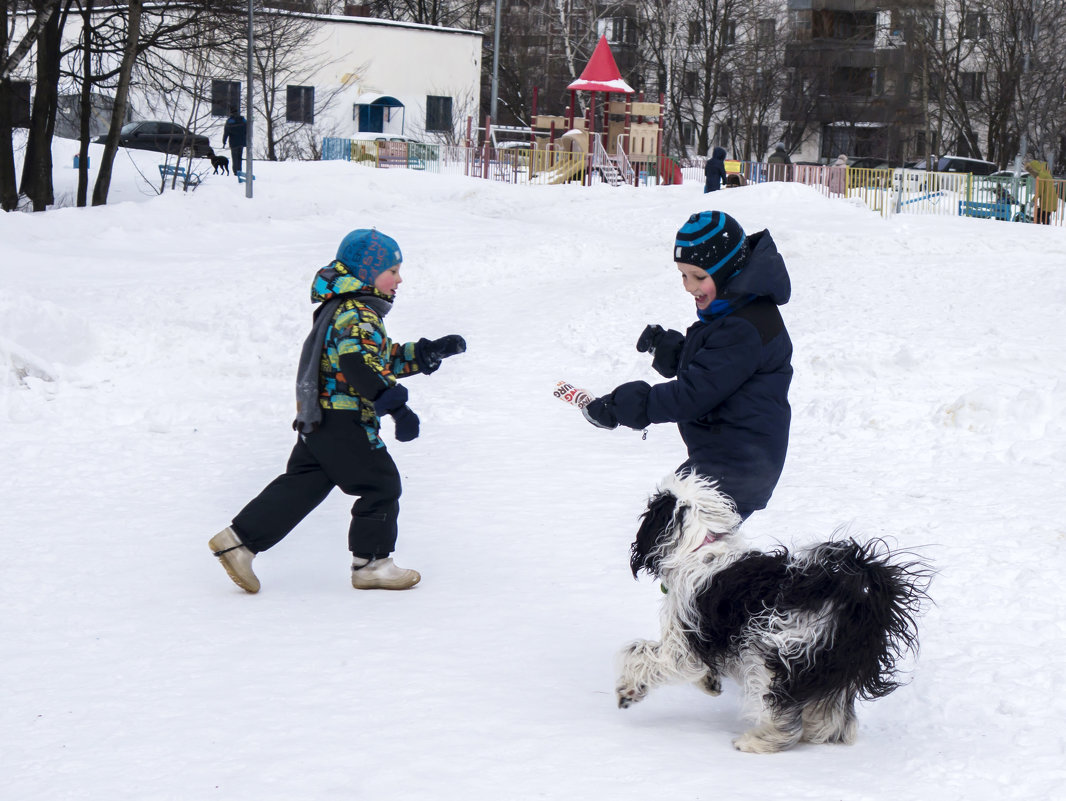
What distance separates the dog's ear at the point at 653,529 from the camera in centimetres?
331

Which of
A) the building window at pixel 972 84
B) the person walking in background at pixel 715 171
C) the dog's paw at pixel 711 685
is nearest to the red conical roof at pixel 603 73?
the person walking in background at pixel 715 171

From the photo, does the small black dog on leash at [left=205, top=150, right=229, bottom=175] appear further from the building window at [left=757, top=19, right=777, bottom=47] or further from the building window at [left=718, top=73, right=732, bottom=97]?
the building window at [left=757, top=19, right=777, bottom=47]

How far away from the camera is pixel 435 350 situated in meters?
4.49

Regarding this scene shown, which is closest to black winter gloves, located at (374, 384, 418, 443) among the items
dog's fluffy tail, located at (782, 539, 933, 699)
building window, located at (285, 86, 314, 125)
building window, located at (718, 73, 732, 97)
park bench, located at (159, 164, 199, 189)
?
dog's fluffy tail, located at (782, 539, 933, 699)

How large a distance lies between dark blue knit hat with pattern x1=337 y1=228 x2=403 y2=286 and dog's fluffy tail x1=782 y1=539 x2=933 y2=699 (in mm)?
2075

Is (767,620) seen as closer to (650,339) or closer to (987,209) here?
(650,339)

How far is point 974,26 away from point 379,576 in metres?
50.3

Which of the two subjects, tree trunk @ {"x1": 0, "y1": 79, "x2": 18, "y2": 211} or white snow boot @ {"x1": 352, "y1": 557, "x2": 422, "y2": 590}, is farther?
tree trunk @ {"x1": 0, "y1": 79, "x2": 18, "y2": 211}

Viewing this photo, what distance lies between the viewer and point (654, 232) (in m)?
19.1

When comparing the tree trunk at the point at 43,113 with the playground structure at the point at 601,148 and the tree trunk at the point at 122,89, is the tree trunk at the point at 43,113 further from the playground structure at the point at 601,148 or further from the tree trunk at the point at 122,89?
the playground structure at the point at 601,148

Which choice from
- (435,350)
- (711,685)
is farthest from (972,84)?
(711,685)

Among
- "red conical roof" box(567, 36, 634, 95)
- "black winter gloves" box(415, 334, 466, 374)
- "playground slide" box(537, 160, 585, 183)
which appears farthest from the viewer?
"red conical roof" box(567, 36, 634, 95)

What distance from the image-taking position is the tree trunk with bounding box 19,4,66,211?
19016 mm

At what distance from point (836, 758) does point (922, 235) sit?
1603cm
